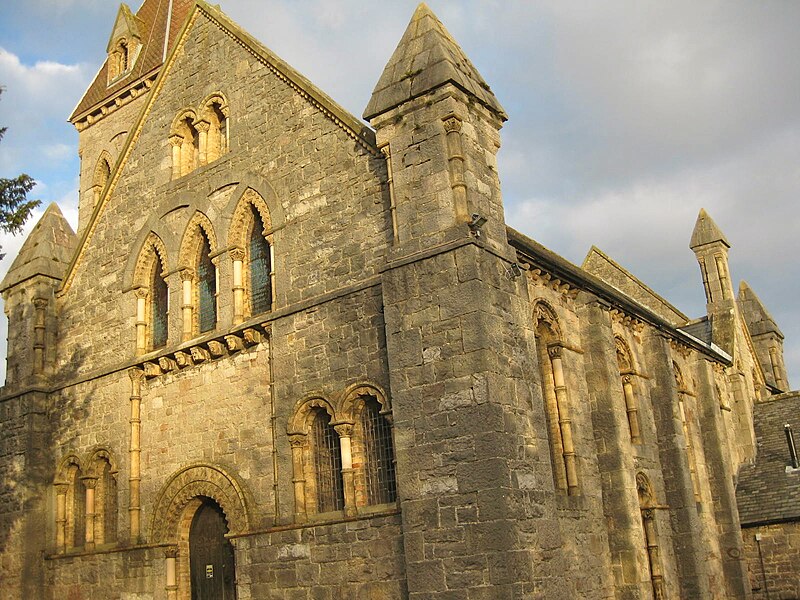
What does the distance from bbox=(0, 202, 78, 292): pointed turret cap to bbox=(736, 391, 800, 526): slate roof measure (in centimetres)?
1934

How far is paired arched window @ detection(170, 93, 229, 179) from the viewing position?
59.3 ft

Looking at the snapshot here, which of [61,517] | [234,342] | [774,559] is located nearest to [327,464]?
[234,342]

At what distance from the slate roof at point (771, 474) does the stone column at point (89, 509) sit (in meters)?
17.1

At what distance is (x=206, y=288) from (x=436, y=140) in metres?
6.49

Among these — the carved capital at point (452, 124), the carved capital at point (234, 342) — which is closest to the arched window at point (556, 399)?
the carved capital at point (452, 124)

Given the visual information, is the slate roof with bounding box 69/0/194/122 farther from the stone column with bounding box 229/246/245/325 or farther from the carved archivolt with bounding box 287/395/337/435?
the carved archivolt with bounding box 287/395/337/435

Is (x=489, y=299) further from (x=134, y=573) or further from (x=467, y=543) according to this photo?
(x=134, y=573)

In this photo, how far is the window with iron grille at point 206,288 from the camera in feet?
56.5

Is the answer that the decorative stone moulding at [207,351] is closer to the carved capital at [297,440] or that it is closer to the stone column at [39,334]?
the carved capital at [297,440]

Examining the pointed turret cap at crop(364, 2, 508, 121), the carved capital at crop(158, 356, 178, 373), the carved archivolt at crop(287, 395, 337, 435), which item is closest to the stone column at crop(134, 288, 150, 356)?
the carved capital at crop(158, 356, 178, 373)

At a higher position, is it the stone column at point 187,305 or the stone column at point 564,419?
the stone column at point 187,305

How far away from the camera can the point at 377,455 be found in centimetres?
1362

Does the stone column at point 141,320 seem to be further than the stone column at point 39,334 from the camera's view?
No

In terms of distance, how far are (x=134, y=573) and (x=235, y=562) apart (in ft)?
9.38
